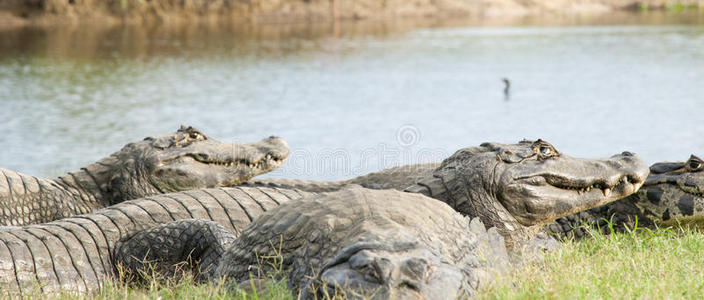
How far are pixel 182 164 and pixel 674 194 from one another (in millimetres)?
3039

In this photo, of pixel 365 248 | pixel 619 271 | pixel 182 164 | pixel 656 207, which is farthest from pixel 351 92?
pixel 365 248

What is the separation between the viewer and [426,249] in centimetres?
278

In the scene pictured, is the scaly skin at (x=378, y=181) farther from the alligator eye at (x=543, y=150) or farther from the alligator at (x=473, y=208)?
the alligator eye at (x=543, y=150)

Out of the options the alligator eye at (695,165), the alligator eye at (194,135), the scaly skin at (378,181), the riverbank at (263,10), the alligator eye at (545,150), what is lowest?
the riverbank at (263,10)

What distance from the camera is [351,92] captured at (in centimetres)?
1473

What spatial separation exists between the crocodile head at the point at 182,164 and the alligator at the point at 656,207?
2021 mm

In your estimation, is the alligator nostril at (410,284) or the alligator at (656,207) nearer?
the alligator nostril at (410,284)

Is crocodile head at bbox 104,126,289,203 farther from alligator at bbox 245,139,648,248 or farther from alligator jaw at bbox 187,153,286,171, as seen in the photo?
alligator at bbox 245,139,648,248

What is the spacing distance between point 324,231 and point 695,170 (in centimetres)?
249

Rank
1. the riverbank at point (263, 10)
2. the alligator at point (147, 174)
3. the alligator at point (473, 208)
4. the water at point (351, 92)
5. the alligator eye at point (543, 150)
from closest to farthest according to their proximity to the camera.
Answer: the alligator at point (473, 208) < the alligator eye at point (543, 150) < the alligator at point (147, 174) < the water at point (351, 92) < the riverbank at point (263, 10)

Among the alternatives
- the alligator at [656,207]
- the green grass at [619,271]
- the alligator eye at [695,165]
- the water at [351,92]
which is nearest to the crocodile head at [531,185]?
the green grass at [619,271]

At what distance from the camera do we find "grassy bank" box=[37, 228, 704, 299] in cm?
295

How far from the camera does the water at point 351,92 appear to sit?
10.5 m

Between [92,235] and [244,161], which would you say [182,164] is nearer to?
[244,161]
